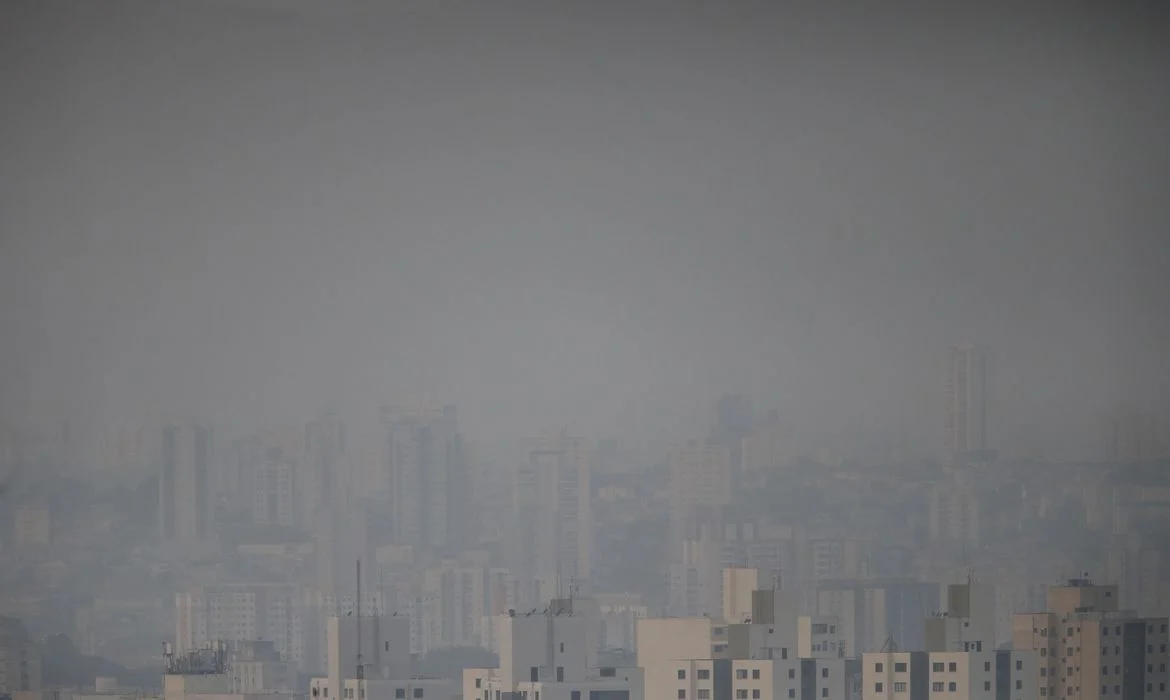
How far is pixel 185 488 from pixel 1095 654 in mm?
2950

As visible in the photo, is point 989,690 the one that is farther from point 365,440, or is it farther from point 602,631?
point 365,440

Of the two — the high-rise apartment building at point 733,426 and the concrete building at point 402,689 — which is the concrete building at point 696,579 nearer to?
the high-rise apartment building at point 733,426

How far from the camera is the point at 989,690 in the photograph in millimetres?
7125

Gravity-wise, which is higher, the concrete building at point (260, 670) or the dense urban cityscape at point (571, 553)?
the dense urban cityscape at point (571, 553)

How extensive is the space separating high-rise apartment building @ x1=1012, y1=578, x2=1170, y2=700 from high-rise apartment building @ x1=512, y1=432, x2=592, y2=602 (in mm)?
1496

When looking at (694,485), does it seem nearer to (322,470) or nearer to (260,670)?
(322,470)

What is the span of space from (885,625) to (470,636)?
1.29 metres

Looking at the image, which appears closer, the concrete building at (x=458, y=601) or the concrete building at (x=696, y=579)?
the concrete building at (x=458, y=601)

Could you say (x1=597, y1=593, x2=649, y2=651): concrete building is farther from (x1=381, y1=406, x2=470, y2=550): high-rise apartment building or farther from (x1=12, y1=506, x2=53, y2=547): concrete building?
(x1=12, y1=506, x2=53, y2=547): concrete building

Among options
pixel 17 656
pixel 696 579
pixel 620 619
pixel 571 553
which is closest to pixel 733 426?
pixel 696 579

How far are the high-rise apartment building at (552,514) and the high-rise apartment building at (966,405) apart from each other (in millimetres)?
1255

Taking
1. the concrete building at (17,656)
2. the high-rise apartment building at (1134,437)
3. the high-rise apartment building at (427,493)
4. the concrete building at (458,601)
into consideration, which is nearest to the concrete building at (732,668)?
the concrete building at (458,601)

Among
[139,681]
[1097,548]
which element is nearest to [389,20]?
[139,681]

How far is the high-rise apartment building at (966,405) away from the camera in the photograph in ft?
27.9
